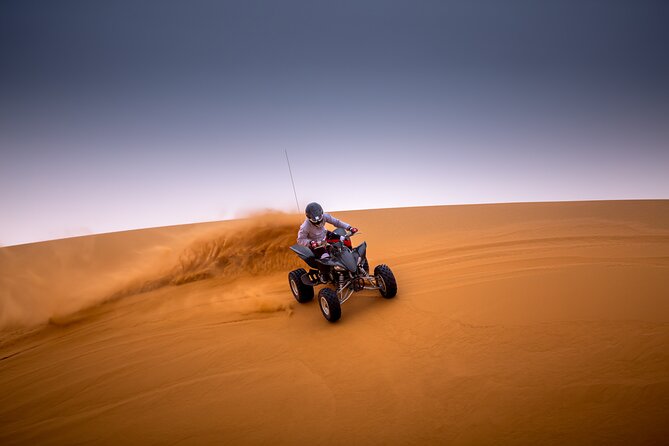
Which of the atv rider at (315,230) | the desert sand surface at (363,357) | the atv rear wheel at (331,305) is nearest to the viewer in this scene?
the desert sand surface at (363,357)

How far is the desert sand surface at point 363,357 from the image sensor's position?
297 cm

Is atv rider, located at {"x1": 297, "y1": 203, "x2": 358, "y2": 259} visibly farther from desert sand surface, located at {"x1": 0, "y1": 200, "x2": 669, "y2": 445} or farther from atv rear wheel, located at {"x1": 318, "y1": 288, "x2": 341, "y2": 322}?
desert sand surface, located at {"x1": 0, "y1": 200, "x2": 669, "y2": 445}

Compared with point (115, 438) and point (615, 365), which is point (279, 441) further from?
point (615, 365)

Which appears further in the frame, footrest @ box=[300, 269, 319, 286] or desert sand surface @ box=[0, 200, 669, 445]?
footrest @ box=[300, 269, 319, 286]

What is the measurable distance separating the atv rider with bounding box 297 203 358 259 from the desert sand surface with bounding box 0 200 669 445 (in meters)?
1.38

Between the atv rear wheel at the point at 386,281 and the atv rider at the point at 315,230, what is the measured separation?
1.00m

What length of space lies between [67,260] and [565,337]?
15574mm

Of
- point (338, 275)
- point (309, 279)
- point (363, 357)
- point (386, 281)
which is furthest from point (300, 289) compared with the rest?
point (363, 357)

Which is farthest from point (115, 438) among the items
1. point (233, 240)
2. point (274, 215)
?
point (274, 215)

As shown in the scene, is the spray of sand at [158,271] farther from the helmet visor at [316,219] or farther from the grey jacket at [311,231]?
the helmet visor at [316,219]

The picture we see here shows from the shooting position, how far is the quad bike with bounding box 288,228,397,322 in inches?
204

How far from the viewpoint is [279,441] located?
116 inches

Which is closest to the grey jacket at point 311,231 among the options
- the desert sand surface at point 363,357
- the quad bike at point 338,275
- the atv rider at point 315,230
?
the atv rider at point 315,230

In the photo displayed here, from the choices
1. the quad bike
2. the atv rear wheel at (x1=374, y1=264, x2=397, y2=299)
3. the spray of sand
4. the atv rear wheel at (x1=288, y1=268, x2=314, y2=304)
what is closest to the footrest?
the quad bike
